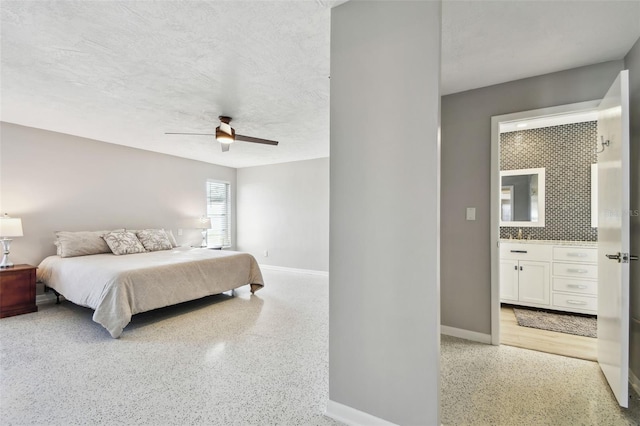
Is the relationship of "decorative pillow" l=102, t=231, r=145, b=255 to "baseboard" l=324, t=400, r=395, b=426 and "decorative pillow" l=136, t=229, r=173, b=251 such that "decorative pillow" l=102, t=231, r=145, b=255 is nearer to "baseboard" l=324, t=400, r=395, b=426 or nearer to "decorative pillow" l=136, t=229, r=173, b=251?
"decorative pillow" l=136, t=229, r=173, b=251

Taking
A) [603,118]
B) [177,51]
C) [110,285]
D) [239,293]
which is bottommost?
[239,293]

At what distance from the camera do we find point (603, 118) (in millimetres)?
2146

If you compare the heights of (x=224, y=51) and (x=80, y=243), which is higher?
(x=224, y=51)

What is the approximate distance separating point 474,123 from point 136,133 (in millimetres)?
4381

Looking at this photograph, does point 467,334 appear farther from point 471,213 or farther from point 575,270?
point 575,270

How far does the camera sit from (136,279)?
3.08 metres

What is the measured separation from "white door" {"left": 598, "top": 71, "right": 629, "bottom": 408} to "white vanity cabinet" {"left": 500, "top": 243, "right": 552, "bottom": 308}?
4.81 ft

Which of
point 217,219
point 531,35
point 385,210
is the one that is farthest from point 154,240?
point 531,35

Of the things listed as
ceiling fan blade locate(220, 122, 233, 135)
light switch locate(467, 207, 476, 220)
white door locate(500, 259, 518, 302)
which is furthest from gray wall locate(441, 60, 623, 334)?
ceiling fan blade locate(220, 122, 233, 135)

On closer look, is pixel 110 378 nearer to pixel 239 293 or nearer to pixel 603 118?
pixel 239 293

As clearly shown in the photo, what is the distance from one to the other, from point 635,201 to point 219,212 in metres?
6.69

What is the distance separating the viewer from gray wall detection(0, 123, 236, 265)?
3848 mm

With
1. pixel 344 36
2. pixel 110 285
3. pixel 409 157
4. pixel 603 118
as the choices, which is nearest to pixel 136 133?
pixel 110 285

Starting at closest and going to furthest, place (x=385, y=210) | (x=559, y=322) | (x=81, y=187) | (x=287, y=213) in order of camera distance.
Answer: (x=385, y=210) → (x=559, y=322) → (x=81, y=187) → (x=287, y=213)
